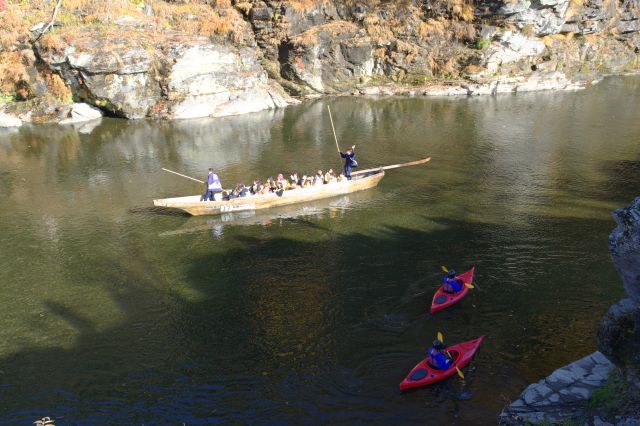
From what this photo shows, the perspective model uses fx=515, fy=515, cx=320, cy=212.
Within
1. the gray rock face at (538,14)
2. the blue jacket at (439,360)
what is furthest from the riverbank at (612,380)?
the gray rock face at (538,14)

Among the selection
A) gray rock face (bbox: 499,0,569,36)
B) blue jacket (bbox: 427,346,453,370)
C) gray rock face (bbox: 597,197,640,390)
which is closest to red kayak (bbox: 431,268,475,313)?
blue jacket (bbox: 427,346,453,370)

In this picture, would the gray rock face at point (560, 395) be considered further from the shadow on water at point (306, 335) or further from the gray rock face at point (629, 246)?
the gray rock face at point (629, 246)

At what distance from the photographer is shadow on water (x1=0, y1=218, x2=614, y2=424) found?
11.7 m

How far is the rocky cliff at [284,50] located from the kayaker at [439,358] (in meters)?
36.2

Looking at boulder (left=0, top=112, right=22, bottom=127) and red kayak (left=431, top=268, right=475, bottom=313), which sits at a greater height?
boulder (left=0, top=112, right=22, bottom=127)

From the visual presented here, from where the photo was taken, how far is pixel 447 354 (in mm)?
12102

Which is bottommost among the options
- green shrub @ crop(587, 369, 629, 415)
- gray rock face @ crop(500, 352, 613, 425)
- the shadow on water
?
the shadow on water

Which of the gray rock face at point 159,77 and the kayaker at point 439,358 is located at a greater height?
the gray rock face at point 159,77

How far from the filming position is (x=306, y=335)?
46.3ft

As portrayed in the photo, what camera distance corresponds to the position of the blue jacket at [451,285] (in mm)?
14930

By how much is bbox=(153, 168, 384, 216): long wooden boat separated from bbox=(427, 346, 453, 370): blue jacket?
1301 cm

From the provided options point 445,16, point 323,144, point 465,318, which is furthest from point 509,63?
point 465,318

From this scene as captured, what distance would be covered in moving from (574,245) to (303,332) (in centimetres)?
1043

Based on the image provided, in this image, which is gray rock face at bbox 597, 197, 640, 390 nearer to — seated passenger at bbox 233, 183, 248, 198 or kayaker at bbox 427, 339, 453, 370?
kayaker at bbox 427, 339, 453, 370
